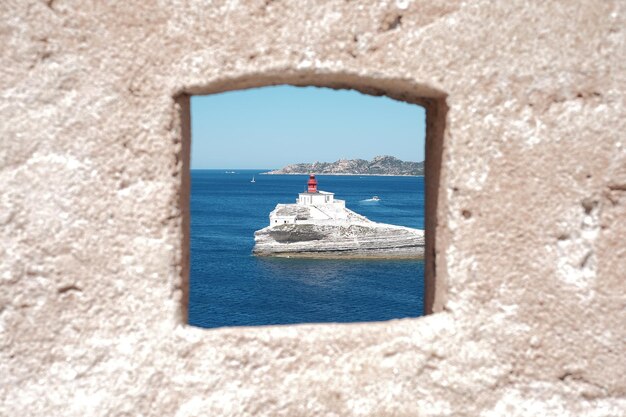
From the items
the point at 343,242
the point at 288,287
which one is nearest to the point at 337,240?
the point at 343,242

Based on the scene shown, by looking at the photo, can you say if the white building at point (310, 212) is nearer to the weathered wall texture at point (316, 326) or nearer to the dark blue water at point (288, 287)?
the dark blue water at point (288, 287)

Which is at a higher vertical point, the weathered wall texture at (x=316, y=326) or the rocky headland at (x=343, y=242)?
the weathered wall texture at (x=316, y=326)

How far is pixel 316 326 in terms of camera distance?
1808 mm

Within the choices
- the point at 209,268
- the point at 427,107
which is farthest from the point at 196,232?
the point at 427,107

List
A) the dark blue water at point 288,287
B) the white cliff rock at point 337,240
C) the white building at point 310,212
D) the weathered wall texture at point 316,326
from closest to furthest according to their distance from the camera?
1. the weathered wall texture at point 316,326
2. the dark blue water at point 288,287
3. the white cliff rock at point 337,240
4. the white building at point 310,212

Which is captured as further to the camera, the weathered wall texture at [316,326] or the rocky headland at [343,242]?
the rocky headland at [343,242]

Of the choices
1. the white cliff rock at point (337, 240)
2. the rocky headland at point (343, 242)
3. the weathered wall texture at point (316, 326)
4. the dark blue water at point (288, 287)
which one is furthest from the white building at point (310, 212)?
the weathered wall texture at point (316, 326)

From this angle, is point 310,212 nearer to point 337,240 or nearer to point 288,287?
point 337,240

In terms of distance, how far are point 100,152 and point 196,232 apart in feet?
153

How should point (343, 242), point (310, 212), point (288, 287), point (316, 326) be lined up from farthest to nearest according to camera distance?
point (310, 212) → point (343, 242) → point (288, 287) → point (316, 326)

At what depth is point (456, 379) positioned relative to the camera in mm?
1823

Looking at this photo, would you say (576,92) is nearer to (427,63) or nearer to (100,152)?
(427,63)

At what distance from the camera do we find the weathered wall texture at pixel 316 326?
169cm

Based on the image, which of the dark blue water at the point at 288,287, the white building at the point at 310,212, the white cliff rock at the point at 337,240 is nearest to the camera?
the dark blue water at the point at 288,287
